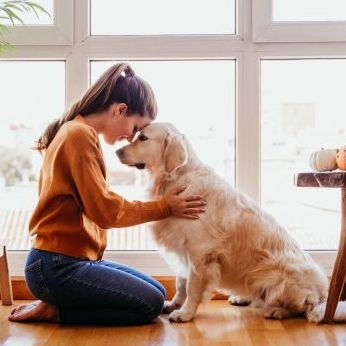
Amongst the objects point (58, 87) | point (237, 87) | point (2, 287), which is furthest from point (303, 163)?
point (2, 287)

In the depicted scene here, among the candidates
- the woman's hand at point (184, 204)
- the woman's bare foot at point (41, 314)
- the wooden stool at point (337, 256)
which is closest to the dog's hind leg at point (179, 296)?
the woman's hand at point (184, 204)

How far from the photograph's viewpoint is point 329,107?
3158 millimetres

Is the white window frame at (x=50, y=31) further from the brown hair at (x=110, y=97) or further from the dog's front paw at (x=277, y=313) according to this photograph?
the dog's front paw at (x=277, y=313)

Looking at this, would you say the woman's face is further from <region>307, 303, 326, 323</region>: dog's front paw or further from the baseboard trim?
<region>307, 303, 326, 323</region>: dog's front paw

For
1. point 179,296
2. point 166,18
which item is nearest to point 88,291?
point 179,296

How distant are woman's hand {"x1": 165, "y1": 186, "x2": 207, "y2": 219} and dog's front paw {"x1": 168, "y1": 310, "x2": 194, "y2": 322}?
1.33 ft

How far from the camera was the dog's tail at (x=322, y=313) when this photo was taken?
98.9 inches

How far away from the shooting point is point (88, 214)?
2.42 meters

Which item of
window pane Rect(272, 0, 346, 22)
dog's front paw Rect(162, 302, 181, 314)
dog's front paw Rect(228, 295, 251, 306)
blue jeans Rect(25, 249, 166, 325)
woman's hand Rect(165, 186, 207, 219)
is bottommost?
dog's front paw Rect(228, 295, 251, 306)

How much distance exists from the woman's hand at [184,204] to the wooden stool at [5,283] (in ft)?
2.81

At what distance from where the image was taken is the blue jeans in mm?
2418

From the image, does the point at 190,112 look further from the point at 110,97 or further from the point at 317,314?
the point at 317,314

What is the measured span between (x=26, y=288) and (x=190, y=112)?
1.22 metres

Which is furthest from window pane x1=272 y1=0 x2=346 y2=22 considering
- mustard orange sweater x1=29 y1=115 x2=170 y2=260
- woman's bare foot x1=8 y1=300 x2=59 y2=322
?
woman's bare foot x1=8 y1=300 x2=59 y2=322
